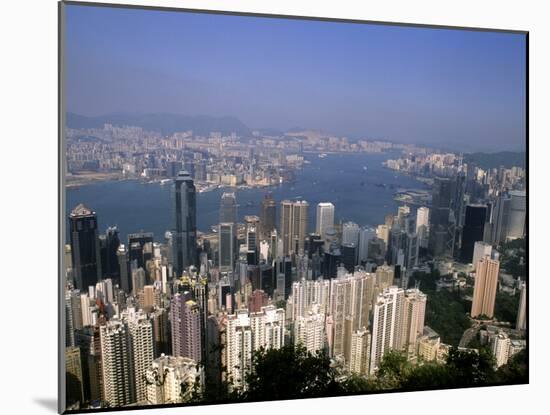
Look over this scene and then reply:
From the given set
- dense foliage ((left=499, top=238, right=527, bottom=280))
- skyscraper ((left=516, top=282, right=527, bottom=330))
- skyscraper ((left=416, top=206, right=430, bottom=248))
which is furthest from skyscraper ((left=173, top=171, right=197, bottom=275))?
skyscraper ((left=516, top=282, right=527, bottom=330))

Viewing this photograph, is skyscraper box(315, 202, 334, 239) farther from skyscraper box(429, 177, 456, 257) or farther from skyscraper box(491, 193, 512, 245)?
skyscraper box(491, 193, 512, 245)

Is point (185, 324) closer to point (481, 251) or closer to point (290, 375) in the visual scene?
point (290, 375)

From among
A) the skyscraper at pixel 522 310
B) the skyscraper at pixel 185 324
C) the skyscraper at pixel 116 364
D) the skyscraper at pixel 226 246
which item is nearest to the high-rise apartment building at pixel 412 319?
the skyscraper at pixel 522 310

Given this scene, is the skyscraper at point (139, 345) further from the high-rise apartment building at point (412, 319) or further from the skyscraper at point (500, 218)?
the skyscraper at point (500, 218)

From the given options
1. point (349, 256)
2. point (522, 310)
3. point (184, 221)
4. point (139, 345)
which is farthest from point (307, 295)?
point (522, 310)

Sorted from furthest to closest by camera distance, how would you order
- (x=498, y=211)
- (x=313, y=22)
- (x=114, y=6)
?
(x=498, y=211)
(x=313, y=22)
(x=114, y=6)

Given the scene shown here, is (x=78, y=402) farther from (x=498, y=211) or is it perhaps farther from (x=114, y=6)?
(x=498, y=211)

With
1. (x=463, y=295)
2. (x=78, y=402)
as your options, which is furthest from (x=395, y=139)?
(x=78, y=402)
